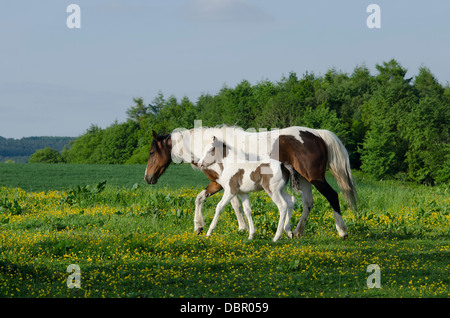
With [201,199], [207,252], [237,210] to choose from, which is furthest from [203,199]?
[207,252]

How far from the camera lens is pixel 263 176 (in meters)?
10.7

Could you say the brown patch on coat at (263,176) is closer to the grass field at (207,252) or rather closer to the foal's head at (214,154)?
the foal's head at (214,154)

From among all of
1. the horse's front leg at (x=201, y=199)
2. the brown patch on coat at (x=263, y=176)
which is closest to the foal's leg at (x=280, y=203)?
the brown patch on coat at (x=263, y=176)

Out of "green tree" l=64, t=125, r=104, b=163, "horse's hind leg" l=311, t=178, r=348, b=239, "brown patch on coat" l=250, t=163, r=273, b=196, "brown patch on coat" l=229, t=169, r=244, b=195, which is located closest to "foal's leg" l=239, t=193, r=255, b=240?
"brown patch on coat" l=229, t=169, r=244, b=195

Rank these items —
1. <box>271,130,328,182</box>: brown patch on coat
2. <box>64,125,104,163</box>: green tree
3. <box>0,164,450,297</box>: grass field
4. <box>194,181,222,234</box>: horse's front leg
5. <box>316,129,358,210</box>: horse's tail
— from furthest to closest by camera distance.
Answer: <box>64,125,104,163</box>: green tree, <box>316,129,358,210</box>: horse's tail, <box>194,181,222,234</box>: horse's front leg, <box>271,130,328,182</box>: brown patch on coat, <box>0,164,450,297</box>: grass field

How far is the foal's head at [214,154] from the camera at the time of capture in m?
11.2

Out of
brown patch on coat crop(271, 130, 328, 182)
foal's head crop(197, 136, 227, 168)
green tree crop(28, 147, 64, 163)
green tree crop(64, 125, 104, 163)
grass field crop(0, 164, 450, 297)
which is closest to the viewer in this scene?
grass field crop(0, 164, 450, 297)

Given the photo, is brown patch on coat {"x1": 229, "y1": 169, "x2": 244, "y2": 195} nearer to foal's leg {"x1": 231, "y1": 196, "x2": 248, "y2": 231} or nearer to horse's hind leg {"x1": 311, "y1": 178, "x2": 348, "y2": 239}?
foal's leg {"x1": 231, "y1": 196, "x2": 248, "y2": 231}

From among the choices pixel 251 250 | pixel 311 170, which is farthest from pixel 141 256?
pixel 311 170

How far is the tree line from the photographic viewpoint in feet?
208

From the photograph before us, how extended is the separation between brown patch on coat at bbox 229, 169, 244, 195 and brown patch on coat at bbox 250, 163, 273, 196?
225mm

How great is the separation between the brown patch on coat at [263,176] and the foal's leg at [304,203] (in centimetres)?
126

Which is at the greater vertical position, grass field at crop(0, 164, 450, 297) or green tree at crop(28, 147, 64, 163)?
green tree at crop(28, 147, 64, 163)
